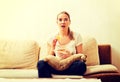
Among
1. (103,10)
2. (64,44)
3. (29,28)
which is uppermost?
(103,10)

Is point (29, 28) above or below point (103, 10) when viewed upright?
below

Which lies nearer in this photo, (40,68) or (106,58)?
(40,68)

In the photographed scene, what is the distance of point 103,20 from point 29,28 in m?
1.05

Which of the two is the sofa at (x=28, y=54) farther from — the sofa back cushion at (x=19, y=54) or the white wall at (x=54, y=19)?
the white wall at (x=54, y=19)

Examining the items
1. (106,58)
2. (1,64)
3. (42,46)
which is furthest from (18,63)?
(106,58)

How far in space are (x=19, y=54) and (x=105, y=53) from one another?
3.79 ft

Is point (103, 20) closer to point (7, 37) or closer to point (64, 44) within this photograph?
point (64, 44)

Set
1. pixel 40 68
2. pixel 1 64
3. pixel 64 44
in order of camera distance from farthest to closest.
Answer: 1. pixel 1 64
2. pixel 64 44
3. pixel 40 68

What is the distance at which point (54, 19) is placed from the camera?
3.44 m

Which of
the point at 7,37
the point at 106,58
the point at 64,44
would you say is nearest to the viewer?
the point at 64,44

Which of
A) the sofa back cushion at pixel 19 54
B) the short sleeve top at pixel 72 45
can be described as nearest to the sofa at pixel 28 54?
the sofa back cushion at pixel 19 54

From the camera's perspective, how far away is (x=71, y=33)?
2.92m

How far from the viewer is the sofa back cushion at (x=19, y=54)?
10.1ft

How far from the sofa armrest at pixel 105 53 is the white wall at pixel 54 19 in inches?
4.7
